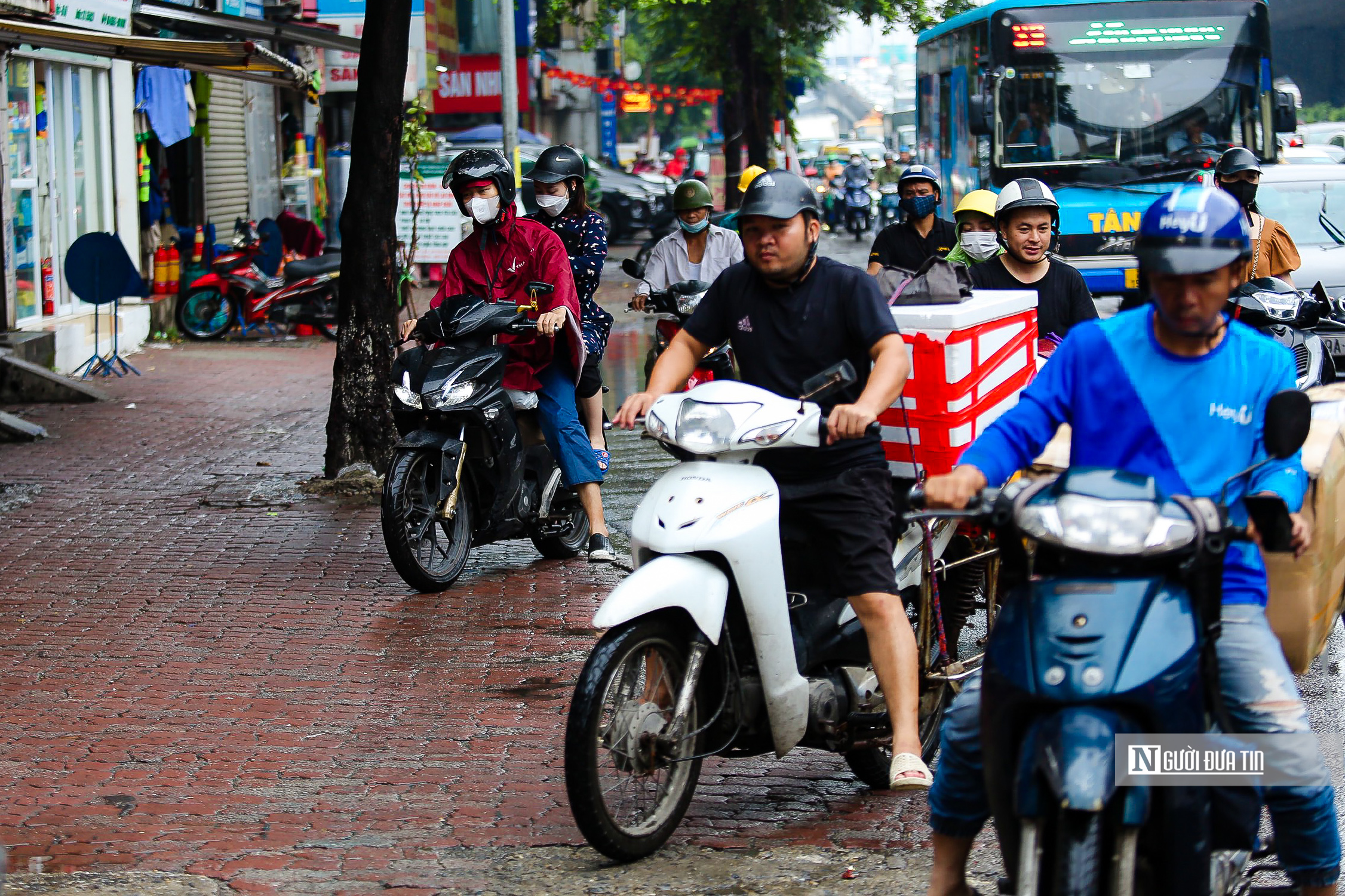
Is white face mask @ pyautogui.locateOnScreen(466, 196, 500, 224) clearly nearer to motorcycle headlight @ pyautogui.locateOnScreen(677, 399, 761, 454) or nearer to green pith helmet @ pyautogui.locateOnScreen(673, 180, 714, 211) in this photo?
green pith helmet @ pyautogui.locateOnScreen(673, 180, 714, 211)

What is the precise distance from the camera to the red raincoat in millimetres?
7277

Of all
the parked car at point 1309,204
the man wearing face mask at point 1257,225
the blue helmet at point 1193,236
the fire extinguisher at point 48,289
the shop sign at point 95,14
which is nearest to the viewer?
the blue helmet at point 1193,236

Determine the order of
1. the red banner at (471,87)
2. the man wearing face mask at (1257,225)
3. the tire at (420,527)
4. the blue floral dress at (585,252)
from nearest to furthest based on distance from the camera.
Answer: the tire at (420,527) < the blue floral dress at (585,252) < the man wearing face mask at (1257,225) < the red banner at (471,87)

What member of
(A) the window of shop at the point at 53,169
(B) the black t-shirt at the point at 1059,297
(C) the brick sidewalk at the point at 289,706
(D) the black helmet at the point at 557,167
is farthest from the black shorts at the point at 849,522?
(A) the window of shop at the point at 53,169

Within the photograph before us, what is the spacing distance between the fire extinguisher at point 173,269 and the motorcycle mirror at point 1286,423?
1613 cm

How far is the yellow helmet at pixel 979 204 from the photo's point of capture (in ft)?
26.7

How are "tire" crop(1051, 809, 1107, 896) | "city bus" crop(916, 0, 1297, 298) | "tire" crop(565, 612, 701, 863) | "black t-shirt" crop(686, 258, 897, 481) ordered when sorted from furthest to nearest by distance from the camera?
"city bus" crop(916, 0, 1297, 298) → "black t-shirt" crop(686, 258, 897, 481) → "tire" crop(565, 612, 701, 863) → "tire" crop(1051, 809, 1107, 896)

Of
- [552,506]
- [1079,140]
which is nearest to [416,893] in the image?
[552,506]

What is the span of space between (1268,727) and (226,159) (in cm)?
1909

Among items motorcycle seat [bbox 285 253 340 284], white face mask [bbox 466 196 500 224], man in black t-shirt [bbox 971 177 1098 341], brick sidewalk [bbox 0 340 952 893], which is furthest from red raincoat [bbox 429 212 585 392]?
motorcycle seat [bbox 285 253 340 284]

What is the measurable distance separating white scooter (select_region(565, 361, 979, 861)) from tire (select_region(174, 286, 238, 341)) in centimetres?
1393

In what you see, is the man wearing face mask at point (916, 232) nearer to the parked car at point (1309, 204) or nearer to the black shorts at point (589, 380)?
the black shorts at point (589, 380)

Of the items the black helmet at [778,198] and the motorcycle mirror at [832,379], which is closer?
the motorcycle mirror at [832,379]

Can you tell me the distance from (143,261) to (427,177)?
5.22 metres
